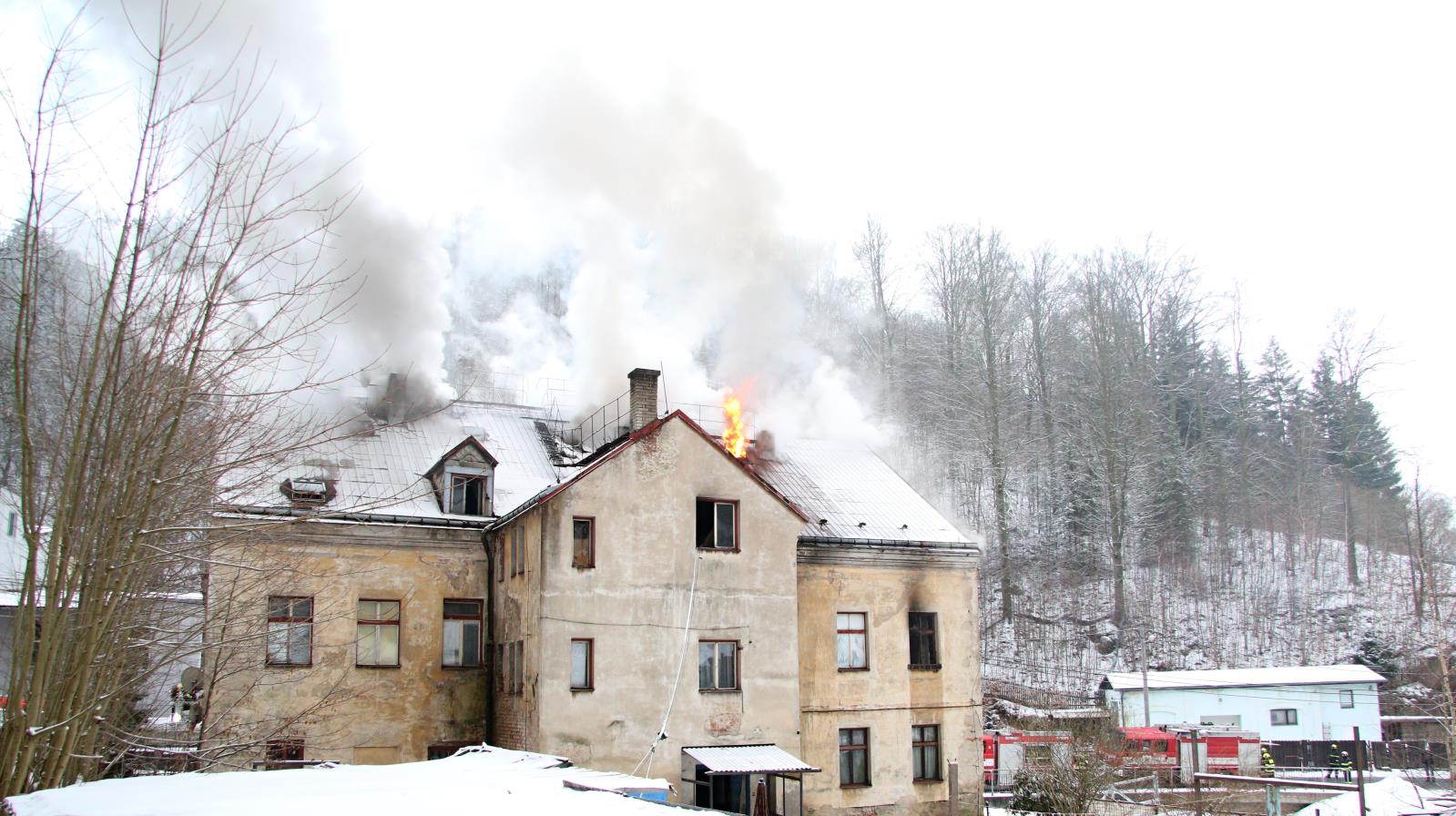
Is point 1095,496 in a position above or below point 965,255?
below

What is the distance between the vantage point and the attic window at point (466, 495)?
1036 inches

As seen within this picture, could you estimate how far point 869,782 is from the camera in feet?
87.9

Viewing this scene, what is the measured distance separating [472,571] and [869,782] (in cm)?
1083

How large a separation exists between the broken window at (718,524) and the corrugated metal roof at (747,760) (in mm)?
4529

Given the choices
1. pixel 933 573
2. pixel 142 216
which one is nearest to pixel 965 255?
pixel 933 573

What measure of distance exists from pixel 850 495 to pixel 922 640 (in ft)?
14.6

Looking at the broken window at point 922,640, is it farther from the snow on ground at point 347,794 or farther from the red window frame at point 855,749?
the snow on ground at point 347,794

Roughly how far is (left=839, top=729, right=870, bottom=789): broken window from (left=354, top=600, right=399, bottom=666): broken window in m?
10.7

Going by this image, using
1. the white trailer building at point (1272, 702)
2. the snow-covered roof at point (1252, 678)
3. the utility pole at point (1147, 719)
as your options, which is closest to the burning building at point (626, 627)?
the utility pole at point (1147, 719)

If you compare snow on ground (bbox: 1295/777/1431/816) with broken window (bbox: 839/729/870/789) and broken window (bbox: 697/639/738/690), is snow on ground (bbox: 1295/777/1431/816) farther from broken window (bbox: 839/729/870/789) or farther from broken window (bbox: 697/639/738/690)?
broken window (bbox: 697/639/738/690)

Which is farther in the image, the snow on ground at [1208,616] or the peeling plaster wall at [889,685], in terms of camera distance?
the snow on ground at [1208,616]

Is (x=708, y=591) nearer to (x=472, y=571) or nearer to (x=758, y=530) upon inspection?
(x=758, y=530)

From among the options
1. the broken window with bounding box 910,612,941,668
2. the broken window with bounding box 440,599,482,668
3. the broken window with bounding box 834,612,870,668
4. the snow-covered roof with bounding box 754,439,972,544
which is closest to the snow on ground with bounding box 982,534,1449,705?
the snow-covered roof with bounding box 754,439,972,544

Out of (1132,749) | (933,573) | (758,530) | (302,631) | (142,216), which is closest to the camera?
(142,216)
